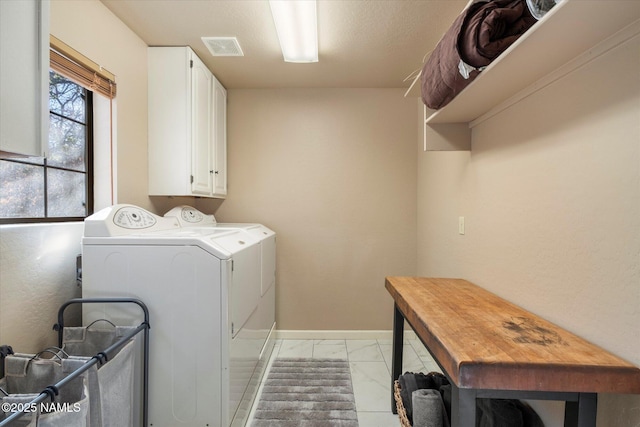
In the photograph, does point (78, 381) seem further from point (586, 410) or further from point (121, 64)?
point (121, 64)

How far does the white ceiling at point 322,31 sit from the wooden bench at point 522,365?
174 centimetres

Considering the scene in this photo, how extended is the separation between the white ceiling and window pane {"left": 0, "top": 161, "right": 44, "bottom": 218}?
106 centimetres

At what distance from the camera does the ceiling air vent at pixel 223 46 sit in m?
2.12

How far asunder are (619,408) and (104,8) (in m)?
2.88

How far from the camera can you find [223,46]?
221 centimetres

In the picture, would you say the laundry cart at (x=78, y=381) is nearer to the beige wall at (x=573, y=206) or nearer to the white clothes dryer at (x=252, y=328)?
the white clothes dryer at (x=252, y=328)

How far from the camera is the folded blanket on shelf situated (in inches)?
40.5

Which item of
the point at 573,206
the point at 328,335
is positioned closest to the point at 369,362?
the point at 328,335

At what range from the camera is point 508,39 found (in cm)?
105

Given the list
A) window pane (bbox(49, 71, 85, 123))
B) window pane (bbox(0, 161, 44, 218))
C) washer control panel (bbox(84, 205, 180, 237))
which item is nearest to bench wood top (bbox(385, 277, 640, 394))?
washer control panel (bbox(84, 205, 180, 237))

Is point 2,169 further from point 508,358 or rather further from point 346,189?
point 346,189

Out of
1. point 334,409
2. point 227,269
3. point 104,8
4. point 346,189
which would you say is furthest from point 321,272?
point 104,8

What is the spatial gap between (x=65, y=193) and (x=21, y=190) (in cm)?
26

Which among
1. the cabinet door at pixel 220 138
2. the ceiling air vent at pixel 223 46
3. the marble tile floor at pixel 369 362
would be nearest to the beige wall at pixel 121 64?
the ceiling air vent at pixel 223 46
